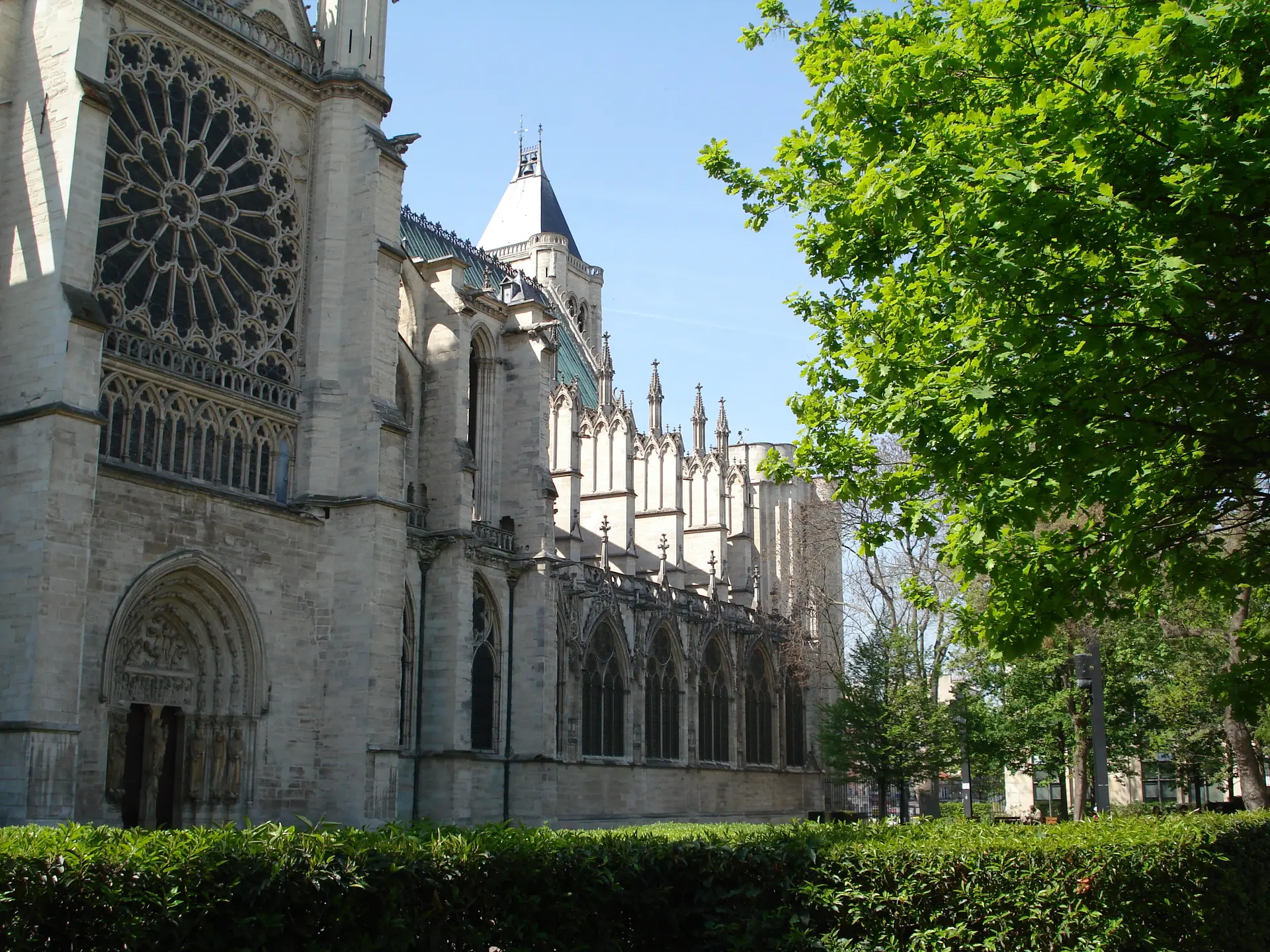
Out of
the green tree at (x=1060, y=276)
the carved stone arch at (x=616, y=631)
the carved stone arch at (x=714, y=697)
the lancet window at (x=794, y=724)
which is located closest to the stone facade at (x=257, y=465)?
the carved stone arch at (x=616, y=631)

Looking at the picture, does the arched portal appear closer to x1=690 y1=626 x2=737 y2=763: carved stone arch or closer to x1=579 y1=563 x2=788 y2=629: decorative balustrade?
x1=579 y1=563 x2=788 y2=629: decorative balustrade

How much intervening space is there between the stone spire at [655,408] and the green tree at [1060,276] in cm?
3028

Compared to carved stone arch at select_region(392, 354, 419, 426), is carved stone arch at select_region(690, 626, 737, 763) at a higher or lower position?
lower

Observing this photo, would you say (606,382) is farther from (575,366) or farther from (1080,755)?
(1080,755)

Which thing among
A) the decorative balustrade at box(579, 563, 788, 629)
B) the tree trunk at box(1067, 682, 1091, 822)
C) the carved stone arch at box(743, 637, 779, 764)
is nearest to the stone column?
the decorative balustrade at box(579, 563, 788, 629)

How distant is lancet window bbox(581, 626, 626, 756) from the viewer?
3478 cm

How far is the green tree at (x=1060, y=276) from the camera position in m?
9.96

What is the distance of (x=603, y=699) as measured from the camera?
35.4 meters

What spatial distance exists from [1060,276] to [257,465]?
53.7 ft

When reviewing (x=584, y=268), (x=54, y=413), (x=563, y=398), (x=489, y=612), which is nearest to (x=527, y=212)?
(x=584, y=268)

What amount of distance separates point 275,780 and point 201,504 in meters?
4.92

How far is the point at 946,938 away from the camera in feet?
33.6

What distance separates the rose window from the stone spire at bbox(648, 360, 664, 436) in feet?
69.7

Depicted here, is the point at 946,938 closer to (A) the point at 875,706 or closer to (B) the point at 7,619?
(B) the point at 7,619
